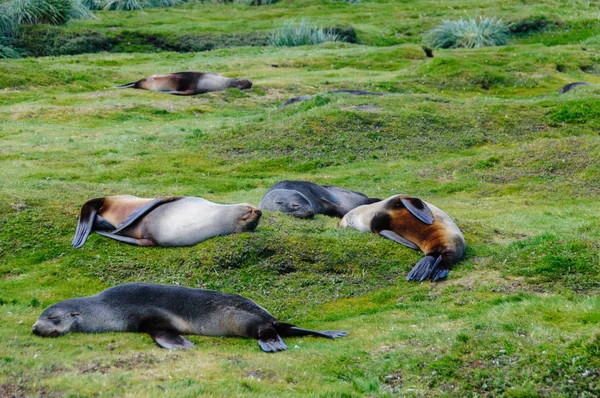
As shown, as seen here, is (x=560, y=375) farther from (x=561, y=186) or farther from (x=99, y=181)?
(x=99, y=181)

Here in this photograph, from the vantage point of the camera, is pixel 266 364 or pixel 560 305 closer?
pixel 266 364

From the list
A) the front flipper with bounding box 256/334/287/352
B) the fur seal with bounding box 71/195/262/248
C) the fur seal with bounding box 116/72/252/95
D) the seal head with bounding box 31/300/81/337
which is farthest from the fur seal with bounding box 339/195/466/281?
the fur seal with bounding box 116/72/252/95

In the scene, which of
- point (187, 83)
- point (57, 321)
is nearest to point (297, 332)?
point (57, 321)

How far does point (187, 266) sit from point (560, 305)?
164 inches

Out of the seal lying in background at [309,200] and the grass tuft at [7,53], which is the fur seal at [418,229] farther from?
the grass tuft at [7,53]

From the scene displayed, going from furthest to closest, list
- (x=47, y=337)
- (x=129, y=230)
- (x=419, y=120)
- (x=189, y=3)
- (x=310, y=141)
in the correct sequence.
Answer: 1. (x=189, y=3)
2. (x=419, y=120)
3. (x=310, y=141)
4. (x=129, y=230)
5. (x=47, y=337)

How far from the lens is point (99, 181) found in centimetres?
1625

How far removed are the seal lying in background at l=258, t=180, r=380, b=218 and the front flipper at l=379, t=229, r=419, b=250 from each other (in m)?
1.76

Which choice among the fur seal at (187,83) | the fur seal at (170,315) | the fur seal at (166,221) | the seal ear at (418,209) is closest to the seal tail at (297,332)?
the fur seal at (170,315)

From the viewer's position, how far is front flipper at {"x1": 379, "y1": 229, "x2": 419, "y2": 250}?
1134 cm

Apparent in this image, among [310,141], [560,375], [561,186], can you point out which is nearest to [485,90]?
[310,141]

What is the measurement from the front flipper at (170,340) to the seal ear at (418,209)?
4.37m

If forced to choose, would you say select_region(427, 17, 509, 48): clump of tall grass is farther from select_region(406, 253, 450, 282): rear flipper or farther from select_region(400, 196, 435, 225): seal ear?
select_region(406, 253, 450, 282): rear flipper

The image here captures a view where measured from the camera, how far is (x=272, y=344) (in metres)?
8.11
